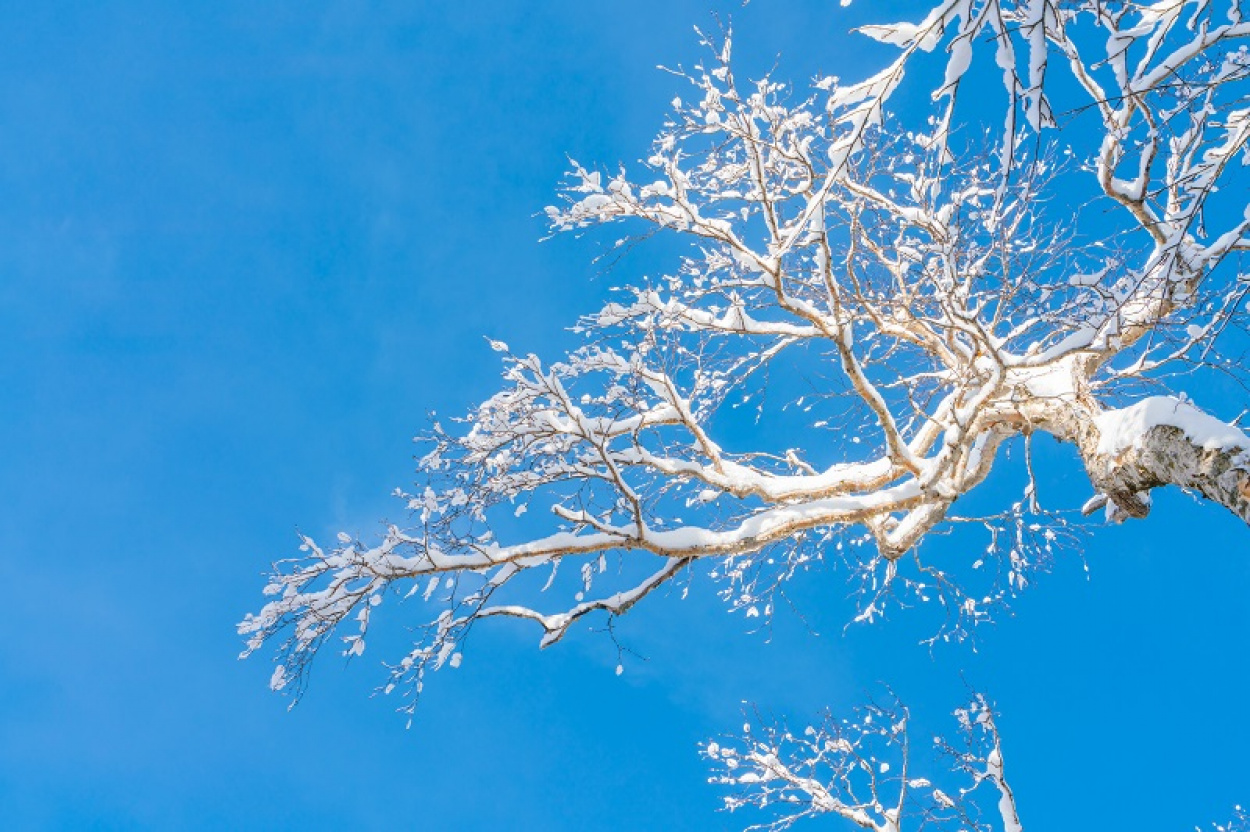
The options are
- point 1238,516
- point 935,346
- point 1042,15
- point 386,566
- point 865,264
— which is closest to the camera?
point 1042,15

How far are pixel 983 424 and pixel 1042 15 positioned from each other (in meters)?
4.47

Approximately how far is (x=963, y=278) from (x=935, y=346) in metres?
1.89

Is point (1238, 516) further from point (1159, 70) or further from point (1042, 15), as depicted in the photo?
point (1042, 15)

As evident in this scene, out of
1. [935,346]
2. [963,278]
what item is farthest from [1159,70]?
[935,346]

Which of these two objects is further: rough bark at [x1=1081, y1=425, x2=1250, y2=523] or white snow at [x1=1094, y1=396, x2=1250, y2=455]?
white snow at [x1=1094, y1=396, x2=1250, y2=455]

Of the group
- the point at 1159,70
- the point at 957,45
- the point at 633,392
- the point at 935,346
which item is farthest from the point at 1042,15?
the point at 935,346

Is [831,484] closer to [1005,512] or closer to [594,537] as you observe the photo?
[594,537]

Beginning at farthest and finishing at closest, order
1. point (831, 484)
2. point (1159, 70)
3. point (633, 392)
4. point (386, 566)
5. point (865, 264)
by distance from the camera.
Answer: point (865, 264), point (831, 484), point (633, 392), point (386, 566), point (1159, 70)

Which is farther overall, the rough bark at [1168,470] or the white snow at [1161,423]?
the white snow at [1161,423]

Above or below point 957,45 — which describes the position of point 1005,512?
above

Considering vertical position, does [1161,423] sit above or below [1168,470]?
above

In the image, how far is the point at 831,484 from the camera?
20.8 feet

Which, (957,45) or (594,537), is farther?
(594,537)

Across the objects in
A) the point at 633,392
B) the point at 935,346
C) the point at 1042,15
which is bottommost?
the point at 1042,15
